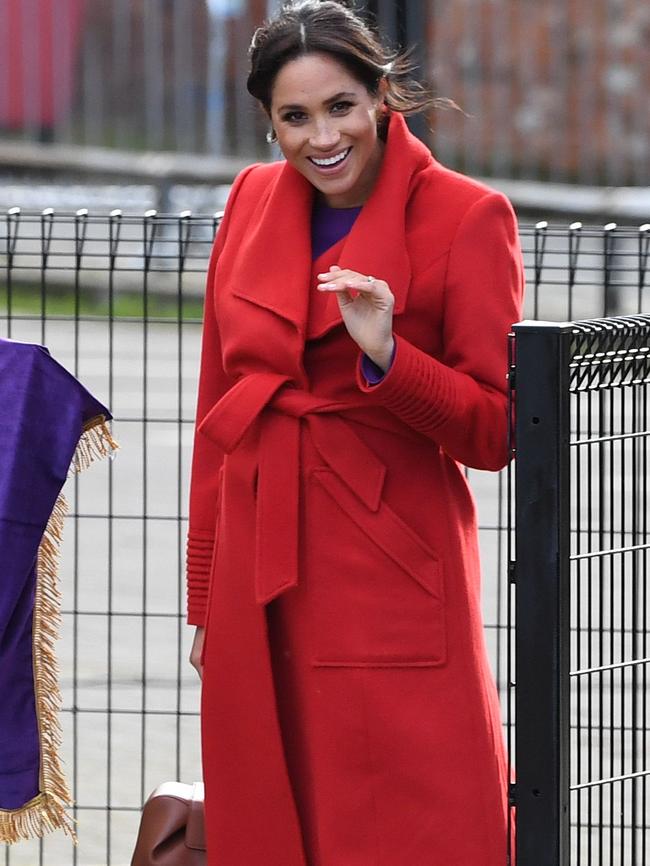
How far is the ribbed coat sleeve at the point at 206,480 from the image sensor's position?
3309 millimetres

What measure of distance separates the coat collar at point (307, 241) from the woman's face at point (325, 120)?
60mm

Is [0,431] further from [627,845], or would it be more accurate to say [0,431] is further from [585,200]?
[585,200]

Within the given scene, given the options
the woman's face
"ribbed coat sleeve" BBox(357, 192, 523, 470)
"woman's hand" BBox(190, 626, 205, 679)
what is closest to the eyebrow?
the woman's face

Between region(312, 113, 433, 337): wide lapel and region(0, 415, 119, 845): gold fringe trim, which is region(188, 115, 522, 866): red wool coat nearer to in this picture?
region(312, 113, 433, 337): wide lapel

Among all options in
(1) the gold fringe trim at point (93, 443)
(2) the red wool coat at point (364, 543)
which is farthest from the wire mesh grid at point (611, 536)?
(1) the gold fringe trim at point (93, 443)

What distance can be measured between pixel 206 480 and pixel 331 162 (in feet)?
2.09

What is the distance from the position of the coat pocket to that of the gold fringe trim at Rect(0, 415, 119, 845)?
0.63 metres

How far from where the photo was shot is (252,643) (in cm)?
313

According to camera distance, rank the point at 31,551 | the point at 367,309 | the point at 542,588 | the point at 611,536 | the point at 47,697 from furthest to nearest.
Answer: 1. the point at 47,697
2. the point at 31,551
3. the point at 611,536
4. the point at 367,309
5. the point at 542,588

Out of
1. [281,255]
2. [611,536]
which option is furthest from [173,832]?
[281,255]

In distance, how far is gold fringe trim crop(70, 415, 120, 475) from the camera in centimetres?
351

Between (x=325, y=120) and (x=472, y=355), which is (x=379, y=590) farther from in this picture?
(x=325, y=120)

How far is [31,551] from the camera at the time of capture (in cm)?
344

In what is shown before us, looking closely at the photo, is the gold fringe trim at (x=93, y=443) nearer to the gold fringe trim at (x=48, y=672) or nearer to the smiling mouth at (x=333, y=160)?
the gold fringe trim at (x=48, y=672)
